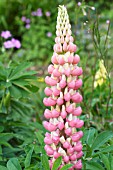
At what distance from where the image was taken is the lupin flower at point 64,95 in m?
1.80

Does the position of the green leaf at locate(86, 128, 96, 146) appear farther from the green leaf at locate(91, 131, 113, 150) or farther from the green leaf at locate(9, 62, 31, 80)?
the green leaf at locate(9, 62, 31, 80)

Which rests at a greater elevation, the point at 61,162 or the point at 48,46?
the point at 48,46

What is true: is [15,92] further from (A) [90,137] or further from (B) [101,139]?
(B) [101,139]

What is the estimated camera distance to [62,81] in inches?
70.7

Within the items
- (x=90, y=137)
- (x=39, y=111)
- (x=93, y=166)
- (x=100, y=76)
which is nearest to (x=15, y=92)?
(x=90, y=137)

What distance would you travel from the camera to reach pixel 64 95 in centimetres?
181

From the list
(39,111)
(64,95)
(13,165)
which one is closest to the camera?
(64,95)

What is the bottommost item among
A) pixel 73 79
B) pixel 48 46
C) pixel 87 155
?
pixel 87 155

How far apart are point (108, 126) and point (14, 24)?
5.54 meters

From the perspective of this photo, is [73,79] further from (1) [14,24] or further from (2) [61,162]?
(1) [14,24]

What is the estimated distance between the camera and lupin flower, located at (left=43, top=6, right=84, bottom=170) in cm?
180

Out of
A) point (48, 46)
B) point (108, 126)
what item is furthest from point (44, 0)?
point (108, 126)

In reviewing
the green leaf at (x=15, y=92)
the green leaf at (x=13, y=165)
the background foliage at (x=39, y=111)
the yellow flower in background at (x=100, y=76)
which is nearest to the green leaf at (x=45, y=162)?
the background foliage at (x=39, y=111)

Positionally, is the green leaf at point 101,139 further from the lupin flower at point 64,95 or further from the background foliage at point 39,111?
the lupin flower at point 64,95
